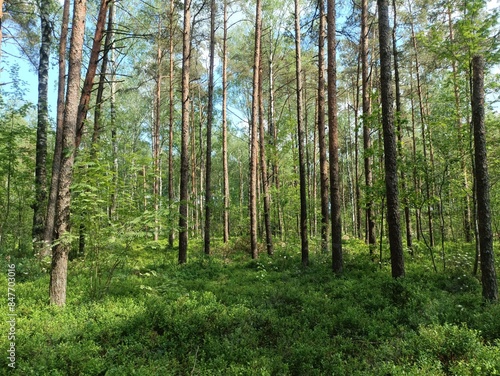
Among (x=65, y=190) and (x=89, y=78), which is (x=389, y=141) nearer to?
(x=89, y=78)

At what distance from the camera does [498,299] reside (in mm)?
6270

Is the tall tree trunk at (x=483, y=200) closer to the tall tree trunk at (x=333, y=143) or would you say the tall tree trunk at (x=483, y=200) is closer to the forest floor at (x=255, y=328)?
the forest floor at (x=255, y=328)

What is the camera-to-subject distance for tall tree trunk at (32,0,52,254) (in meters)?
10.7

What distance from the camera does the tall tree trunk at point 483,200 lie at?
636cm

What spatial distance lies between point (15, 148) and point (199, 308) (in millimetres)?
9749

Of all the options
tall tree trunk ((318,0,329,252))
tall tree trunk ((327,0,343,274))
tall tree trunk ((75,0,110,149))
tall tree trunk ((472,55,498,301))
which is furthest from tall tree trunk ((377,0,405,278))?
tall tree trunk ((75,0,110,149))

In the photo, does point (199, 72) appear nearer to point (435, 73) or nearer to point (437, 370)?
point (435, 73)

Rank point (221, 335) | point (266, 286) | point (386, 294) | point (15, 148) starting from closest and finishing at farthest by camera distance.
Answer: point (221, 335), point (386, 294), point (266, 286), point (15, 148)

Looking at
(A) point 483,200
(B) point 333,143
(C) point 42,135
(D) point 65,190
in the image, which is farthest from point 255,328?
(C) point 42,135

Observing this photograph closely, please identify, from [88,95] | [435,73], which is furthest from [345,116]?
[88,95]

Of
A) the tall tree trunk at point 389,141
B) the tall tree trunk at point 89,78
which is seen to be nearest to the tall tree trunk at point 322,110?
the tall tree trunk at point 389,141

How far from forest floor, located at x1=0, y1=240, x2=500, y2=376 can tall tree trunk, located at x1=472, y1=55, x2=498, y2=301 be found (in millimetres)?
584

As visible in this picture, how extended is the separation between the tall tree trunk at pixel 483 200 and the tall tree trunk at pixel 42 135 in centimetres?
1331

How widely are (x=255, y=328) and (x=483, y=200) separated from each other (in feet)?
19.2
